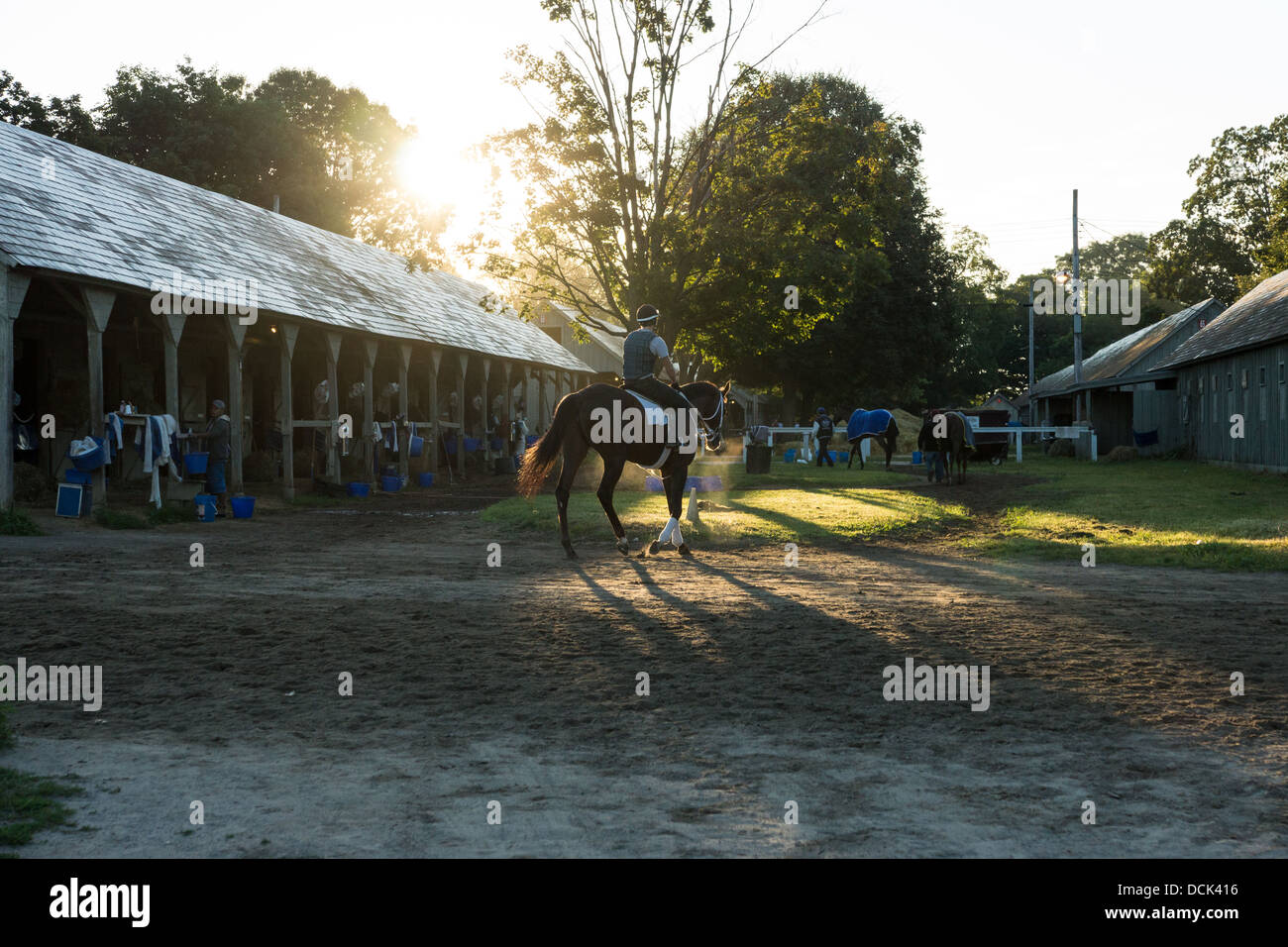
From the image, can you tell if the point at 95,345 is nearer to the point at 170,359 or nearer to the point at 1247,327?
the point at 170,359

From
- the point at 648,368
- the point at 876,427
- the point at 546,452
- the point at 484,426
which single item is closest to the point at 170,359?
the point at 546,452

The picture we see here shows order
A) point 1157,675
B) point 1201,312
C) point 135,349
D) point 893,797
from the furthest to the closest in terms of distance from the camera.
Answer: point 1201,312, point 135,349, point 1157,675, point 893,797

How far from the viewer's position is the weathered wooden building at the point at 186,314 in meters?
16.3

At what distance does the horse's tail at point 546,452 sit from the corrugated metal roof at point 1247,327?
71.4ft

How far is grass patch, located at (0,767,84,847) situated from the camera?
3.81 meters

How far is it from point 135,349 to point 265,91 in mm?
39560

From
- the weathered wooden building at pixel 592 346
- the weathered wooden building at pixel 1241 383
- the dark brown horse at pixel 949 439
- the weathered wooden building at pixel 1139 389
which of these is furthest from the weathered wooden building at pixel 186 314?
the weathered wooden building at pixel 592 346

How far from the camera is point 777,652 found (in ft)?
23.1

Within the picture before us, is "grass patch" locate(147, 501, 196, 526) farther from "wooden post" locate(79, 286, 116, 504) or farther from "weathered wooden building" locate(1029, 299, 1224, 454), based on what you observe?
"weathered wooden building" locate(1029, 299, 1224, 454)

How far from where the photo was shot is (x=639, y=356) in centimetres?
1211

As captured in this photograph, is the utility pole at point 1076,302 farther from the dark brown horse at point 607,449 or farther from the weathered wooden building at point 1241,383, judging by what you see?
the dark brown horse at point 607,449
